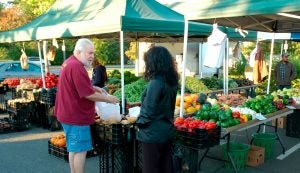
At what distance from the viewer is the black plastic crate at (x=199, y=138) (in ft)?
13.9

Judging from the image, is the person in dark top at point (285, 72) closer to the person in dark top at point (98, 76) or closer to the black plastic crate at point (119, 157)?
the person in dark top at point (98, 76)

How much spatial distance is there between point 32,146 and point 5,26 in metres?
28.6

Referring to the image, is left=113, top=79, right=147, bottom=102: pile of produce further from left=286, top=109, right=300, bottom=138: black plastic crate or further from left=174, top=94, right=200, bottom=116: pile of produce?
left=286, top=109, right=300, bottom=138: black plastic crate

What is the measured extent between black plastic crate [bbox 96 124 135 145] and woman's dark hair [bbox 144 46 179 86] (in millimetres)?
1430

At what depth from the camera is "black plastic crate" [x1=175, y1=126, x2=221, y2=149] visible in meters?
4.23

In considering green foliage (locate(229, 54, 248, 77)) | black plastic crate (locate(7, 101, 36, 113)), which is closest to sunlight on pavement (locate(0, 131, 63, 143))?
black plastic crate (locate(7, 101, 36, 113))

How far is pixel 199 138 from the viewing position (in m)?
4.23

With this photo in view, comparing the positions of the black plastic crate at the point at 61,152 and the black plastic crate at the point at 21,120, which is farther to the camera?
the black plastic crate at the point at 21,120

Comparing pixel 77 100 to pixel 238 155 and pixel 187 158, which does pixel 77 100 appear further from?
pixel 238 155

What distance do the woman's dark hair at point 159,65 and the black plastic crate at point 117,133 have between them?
1.43 m

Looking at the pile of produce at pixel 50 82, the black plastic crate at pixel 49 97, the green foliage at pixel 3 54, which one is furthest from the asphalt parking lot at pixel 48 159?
the green foliage at pixel 3 54

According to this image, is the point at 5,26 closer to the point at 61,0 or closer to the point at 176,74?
the point at 61,0

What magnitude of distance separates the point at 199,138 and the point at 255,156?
1924 millimetres

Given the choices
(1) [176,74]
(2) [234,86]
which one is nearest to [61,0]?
(2) [234,86]
